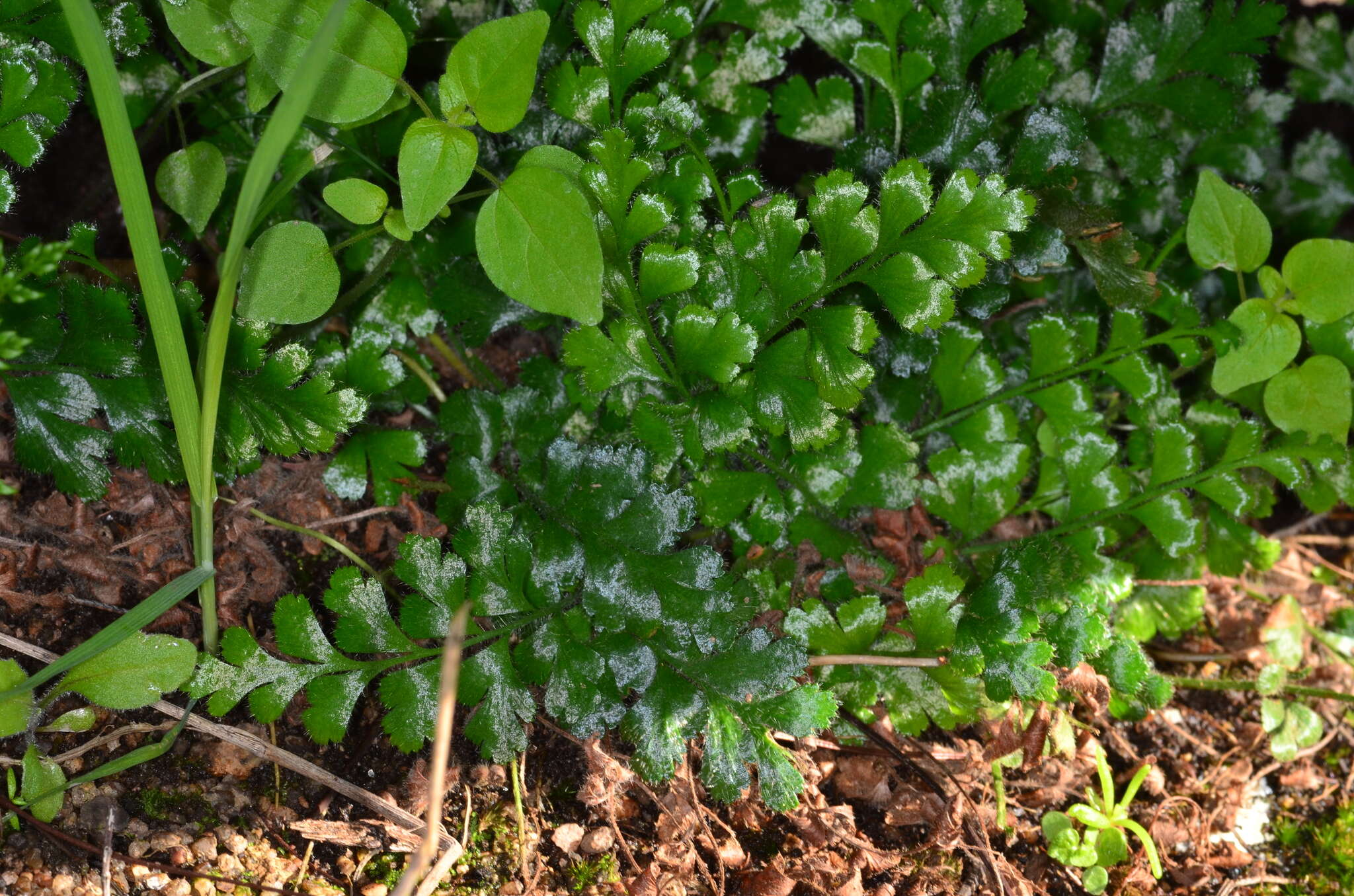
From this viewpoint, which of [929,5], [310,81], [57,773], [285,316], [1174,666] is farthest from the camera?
[1174,666]

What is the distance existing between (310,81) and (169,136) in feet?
2.93

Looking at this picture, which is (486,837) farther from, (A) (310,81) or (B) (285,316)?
(A) (310,81)

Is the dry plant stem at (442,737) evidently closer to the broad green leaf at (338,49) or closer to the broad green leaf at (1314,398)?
the broad green leaf at (338,49)

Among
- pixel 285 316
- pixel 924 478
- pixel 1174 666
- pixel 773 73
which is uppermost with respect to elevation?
pixel 773 73

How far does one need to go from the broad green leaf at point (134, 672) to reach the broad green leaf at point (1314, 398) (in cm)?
211

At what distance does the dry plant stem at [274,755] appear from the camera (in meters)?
1.63

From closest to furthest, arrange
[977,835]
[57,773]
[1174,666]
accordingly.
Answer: [57,773] < [977,835] < [1174,666]

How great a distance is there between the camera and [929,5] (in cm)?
197

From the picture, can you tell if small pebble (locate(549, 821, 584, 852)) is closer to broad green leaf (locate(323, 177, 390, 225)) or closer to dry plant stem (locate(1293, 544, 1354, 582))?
broad green leaf (locate(323, 177, 390, 225))

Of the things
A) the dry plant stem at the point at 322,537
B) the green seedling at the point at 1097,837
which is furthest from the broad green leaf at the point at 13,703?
the green seedling at the point at 1097,837

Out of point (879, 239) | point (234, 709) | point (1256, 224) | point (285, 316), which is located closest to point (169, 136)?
point (285, 316)

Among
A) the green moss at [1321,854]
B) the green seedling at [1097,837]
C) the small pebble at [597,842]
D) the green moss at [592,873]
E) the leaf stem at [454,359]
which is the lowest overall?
the green moss at [1321,854]

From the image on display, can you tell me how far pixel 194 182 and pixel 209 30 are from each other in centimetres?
28

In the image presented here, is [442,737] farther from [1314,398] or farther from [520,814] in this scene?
[1314,398]
